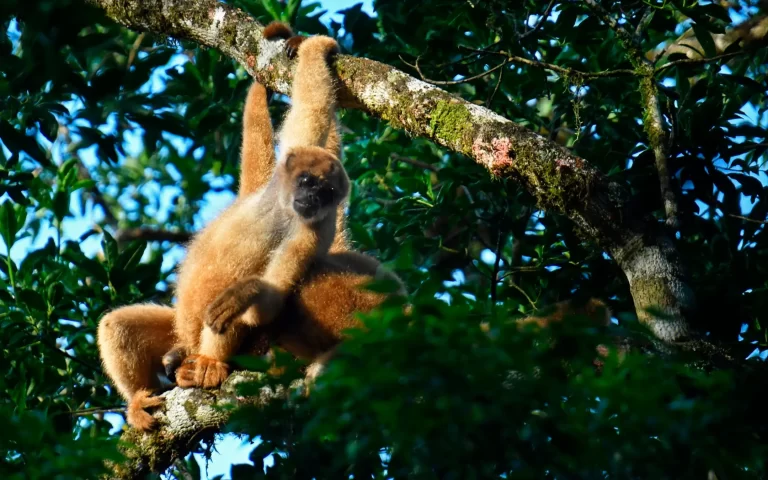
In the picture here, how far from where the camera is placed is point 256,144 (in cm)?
782

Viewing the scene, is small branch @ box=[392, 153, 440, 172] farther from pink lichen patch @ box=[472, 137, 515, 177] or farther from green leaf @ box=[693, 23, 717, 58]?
pink lichen patch @ box=[472, 137, 515, 177]

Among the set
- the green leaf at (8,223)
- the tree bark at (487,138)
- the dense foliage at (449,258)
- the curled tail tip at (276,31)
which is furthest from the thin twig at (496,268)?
the green leaf at (8,223)

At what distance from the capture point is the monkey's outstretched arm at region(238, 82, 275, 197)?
25.3 feet

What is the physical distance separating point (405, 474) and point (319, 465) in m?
0.38

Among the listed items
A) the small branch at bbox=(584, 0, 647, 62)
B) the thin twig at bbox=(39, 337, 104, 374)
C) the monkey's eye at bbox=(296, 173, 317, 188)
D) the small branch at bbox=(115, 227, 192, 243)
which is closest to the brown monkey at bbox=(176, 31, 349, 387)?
the monkey's eye at bbox=(296, 173, 317, 188)

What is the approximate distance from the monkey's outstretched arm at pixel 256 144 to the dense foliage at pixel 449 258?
534mm

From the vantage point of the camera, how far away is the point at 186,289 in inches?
275

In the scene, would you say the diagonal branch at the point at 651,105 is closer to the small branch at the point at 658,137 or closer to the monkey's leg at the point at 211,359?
the small branch at the point at 658,137

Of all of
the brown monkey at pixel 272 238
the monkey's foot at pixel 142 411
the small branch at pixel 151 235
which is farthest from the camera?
the small branch at pixel 151 235

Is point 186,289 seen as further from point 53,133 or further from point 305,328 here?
point 53,133

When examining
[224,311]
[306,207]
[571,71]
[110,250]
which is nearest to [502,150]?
[571,71]

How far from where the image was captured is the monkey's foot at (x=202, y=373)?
6203mm

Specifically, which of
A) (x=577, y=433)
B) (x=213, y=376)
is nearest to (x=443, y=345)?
(x=577, y=433)

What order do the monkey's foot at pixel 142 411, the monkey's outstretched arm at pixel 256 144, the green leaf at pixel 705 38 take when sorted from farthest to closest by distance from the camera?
the monkey's outstretched arm at pixel 256 144 → the green leaf at pixel 705 38 → the monkey's foot at pixel 142 411
